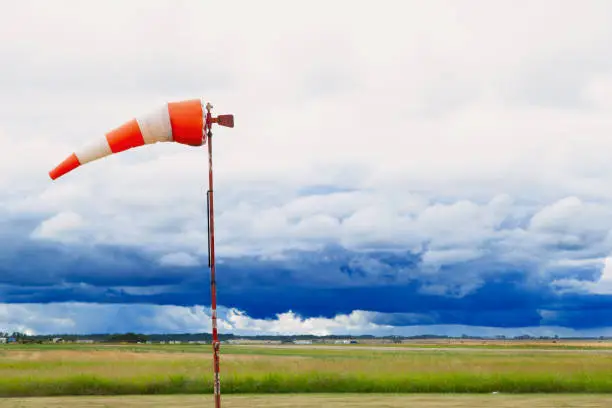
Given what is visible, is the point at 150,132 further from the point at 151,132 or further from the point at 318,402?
the point at 318,402

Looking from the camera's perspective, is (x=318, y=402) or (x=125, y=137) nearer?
(x=125, y=137)

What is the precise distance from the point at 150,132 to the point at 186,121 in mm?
705

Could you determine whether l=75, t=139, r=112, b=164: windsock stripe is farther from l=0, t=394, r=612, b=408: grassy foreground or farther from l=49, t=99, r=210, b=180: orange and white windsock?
l=0, t=394, r=612, b=408: grassy foreground

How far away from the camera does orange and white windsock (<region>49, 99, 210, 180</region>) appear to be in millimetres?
16562

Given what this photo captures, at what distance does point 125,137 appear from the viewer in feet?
54.5

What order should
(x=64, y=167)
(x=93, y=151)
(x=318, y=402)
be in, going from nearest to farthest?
(x=93, y=151), (x=64, y=167), (x=318, y=402)

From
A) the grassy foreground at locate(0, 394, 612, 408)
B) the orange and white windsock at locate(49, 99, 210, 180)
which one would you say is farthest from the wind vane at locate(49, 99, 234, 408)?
the grassy foreground at locate(0, 394, 612, 408)

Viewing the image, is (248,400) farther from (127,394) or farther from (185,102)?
(185,102)

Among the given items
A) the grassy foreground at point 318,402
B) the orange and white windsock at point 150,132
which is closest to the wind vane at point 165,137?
the orange and white windsock at point 150,132

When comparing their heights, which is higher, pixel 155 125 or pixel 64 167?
pixel 155 125

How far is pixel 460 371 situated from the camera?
144 feet

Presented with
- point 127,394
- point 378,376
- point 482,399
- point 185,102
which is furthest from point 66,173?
point 378,376

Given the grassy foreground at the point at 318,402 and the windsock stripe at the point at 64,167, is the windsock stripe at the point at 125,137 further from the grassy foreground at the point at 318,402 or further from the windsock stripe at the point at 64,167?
the grassy foreground at the point at 318,402

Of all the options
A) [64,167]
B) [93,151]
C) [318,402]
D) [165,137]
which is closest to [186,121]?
[165,137]
